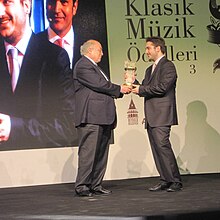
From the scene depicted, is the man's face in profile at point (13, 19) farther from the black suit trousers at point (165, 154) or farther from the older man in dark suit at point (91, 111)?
the black suit trousers at point (165, 154)

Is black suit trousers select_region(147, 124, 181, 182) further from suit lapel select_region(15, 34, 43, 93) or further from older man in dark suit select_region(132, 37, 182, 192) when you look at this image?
suit lapel select_region(15, 34, 43, 93)

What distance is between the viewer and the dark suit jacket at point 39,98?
6.11 meters

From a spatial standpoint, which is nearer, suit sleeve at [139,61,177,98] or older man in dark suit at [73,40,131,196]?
older man in dark suit at [73,40,131,196]

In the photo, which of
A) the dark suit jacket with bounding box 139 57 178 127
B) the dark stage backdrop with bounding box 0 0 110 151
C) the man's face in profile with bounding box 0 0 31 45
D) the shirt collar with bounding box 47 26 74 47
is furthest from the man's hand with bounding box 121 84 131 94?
the man's face in profile with bounding box 0 0 31 45

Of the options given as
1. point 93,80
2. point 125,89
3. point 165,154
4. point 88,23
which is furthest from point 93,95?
point 88,23

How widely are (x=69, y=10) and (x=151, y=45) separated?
145 cm

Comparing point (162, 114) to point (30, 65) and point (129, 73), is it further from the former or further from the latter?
point (30, 65)

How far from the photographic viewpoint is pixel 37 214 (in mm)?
4172

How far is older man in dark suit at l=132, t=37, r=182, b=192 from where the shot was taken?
5.08 m

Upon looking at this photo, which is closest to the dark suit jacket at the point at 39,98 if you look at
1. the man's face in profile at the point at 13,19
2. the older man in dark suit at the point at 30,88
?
the older man in dark suit at the point at 30,88

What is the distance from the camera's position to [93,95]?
4.99 metres

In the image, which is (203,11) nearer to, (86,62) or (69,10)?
(69,10)

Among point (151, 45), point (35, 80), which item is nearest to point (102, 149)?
point (151, 45)

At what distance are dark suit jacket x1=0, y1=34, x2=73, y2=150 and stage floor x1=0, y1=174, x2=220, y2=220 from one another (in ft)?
1.90
